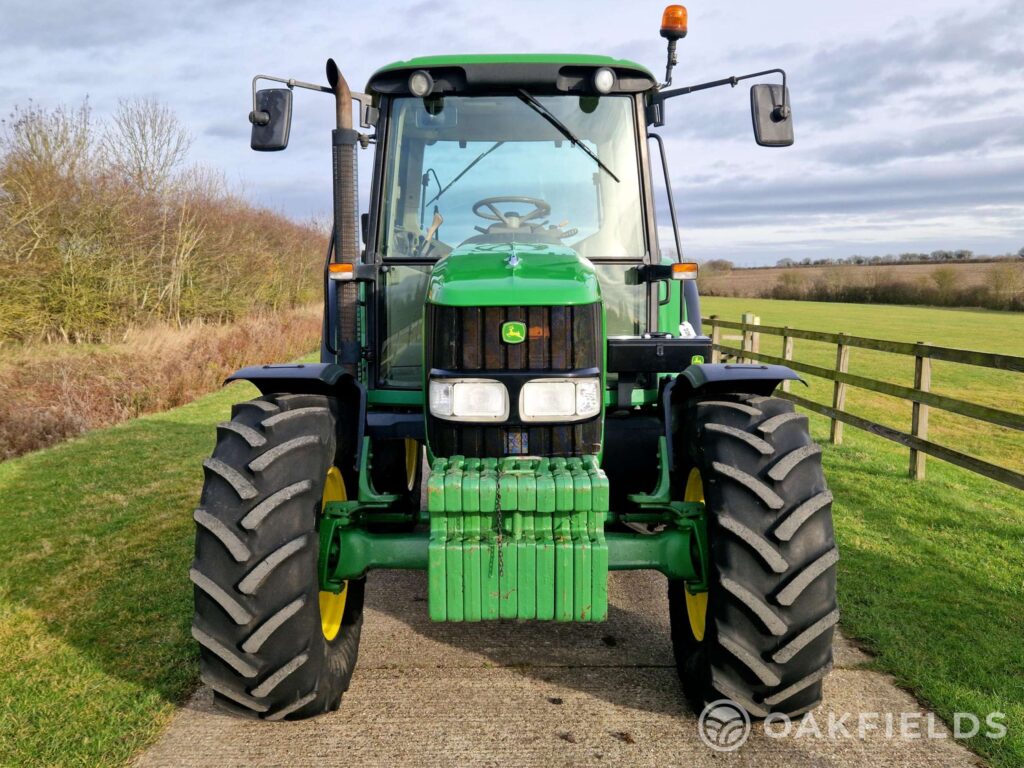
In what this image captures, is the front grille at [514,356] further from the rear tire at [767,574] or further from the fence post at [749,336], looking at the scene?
the fence post at [749,336]

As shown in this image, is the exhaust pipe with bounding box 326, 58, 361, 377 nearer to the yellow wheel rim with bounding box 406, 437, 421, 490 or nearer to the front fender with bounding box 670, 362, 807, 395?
the yellow wheel rim with bounding box 406, 437, 421, 490

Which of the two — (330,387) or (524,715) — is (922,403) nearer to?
(524,715)

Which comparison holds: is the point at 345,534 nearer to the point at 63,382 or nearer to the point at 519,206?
the point at 519,206

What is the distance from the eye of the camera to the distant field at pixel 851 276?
53312mm

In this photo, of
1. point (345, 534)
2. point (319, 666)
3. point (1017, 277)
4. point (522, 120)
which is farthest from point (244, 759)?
point (1017, 277)

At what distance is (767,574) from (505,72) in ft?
8.51

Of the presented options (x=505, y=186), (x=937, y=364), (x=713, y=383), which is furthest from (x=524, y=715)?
(x=937, y=364)

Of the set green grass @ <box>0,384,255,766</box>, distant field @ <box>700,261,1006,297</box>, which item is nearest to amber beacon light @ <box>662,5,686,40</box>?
green grass @ <box>0,384,255,766</box>

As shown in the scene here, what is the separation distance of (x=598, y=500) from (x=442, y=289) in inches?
41.7

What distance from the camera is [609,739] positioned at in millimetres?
2992

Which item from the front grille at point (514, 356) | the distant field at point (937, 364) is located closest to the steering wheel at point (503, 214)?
the front grille at point (514, 356)

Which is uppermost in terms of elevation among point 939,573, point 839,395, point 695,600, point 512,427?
point 512,427

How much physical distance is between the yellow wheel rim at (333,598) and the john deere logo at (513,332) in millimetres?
942

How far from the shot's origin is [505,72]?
12.6 ft
